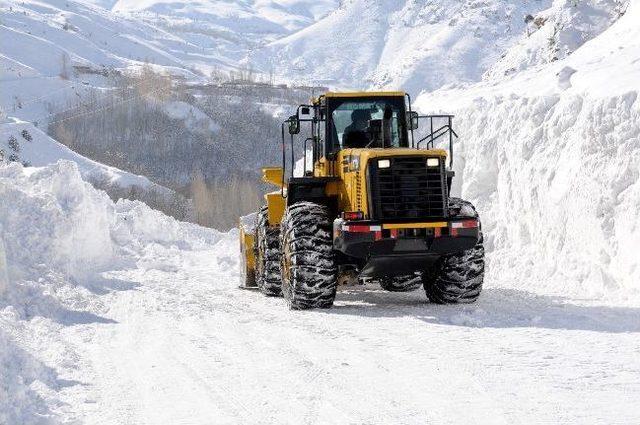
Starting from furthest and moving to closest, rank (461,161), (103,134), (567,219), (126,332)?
(103,134), (461,161), (567,219), (126,332)

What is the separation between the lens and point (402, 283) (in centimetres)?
1349

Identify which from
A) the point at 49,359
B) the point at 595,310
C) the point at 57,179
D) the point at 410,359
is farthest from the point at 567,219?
the point at 57,179

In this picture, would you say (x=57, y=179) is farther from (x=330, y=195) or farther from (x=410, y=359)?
(x=410, y=359)

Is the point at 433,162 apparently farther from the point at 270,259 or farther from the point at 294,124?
the point at 270,259

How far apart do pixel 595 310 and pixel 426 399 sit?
486 centimetres

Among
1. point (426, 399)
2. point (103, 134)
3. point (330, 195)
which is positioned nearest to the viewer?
point (426, 399)

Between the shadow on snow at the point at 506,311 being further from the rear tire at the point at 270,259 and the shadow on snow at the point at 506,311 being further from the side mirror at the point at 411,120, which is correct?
the side mirror at the point at 411,120

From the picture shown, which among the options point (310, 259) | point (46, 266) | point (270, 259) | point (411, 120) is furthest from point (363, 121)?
point (46, 266)

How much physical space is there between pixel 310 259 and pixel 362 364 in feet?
11.4

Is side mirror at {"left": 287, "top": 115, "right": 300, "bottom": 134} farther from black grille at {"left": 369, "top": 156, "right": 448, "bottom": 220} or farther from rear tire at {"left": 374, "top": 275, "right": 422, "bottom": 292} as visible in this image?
rear tire at {"left": 374, "top": 275, "right": 422, "bottom": 292}

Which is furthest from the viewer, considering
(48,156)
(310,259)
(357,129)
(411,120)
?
(48,156)

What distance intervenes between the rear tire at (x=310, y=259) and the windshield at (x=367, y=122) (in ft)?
4.16

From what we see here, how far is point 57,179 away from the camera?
19422 mm

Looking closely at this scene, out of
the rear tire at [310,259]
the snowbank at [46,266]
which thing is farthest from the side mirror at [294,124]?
the snowbank at [46,266]
